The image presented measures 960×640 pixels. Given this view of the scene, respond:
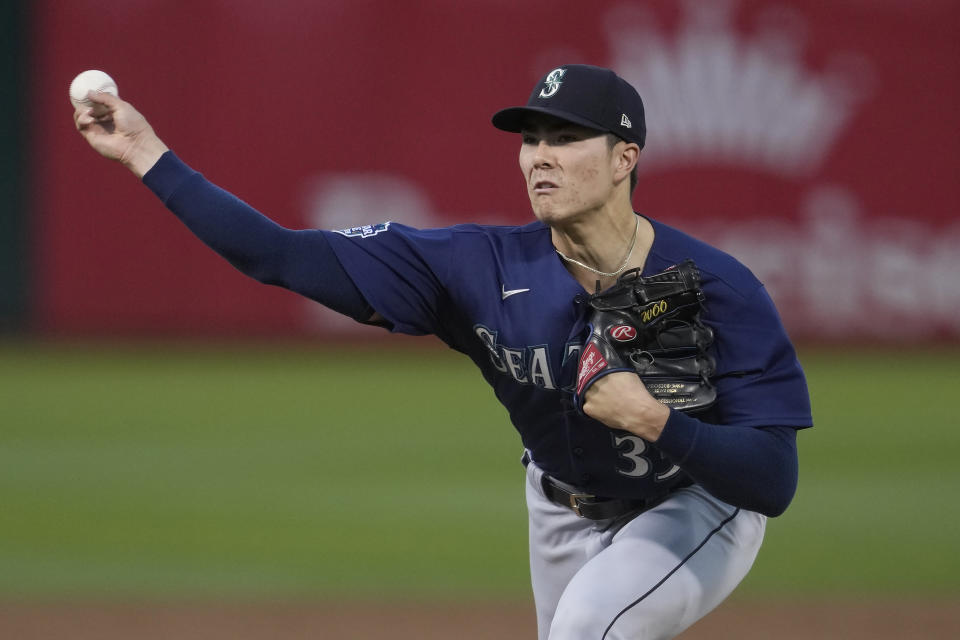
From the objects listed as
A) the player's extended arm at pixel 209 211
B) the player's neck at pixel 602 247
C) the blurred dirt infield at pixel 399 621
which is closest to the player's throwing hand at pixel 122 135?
the player's extended arm at pixel 209 211

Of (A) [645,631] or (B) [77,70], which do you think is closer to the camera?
(A) [645,631]

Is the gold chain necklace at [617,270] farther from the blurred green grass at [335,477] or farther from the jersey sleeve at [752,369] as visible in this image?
the blurred green grass at [335,477]

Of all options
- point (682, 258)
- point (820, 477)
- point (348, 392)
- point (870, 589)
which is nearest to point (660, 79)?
point (348, 392)

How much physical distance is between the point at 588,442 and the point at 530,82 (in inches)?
448

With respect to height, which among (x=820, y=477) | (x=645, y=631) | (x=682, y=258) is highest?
(x=682, y=258)

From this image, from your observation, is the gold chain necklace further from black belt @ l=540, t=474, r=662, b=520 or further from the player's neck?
black belt @ l=540, t=474, r=662, b=520

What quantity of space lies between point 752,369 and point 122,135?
1.74 metres

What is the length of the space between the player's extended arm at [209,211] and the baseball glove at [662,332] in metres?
0.74

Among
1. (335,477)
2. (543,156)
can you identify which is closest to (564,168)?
(543,156)

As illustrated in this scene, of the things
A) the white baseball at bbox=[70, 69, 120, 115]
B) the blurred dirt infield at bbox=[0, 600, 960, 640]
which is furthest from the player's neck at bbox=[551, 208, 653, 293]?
the blurred dirt infield at bbox=[0, 600, 960, 640]

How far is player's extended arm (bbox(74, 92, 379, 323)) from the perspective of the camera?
11.5ft

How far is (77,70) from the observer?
47.2 feet

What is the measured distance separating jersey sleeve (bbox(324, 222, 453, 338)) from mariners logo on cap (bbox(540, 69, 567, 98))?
0.48 metres

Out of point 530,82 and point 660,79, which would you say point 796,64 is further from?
point 530,82
